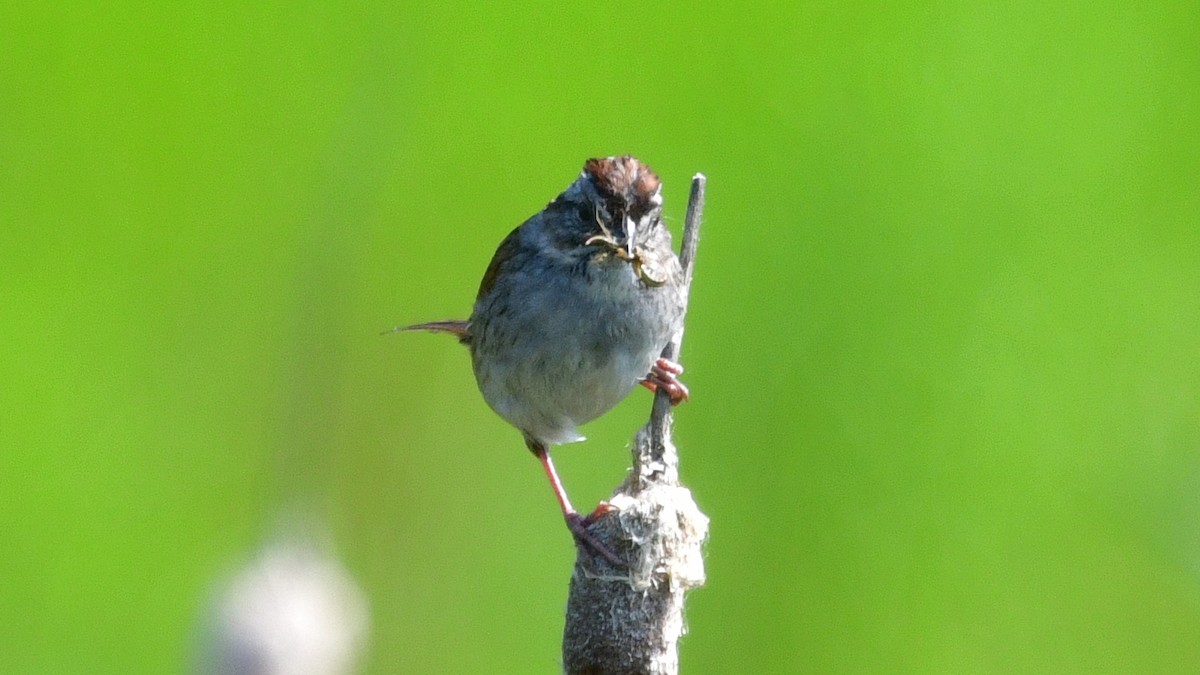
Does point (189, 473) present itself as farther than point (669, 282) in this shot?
Yes

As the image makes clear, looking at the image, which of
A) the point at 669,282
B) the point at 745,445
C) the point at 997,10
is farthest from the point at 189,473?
the point at 997,10

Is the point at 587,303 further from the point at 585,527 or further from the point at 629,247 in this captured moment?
the point at 585,527

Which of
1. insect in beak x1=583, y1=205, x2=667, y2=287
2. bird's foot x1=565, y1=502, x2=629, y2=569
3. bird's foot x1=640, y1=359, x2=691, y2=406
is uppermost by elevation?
insect in beak x1=583, y1=205, x2=667, y2=287

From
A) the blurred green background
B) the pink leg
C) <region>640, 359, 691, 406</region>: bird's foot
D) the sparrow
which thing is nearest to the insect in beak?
the sparrow

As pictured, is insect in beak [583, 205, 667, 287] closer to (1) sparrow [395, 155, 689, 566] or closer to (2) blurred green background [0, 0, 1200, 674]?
(1) sparrow [395, 155, 689, 566]

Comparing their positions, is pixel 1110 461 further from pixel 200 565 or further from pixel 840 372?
pixel 200 565

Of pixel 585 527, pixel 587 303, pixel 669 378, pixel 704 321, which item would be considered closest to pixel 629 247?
pixel 587 303
